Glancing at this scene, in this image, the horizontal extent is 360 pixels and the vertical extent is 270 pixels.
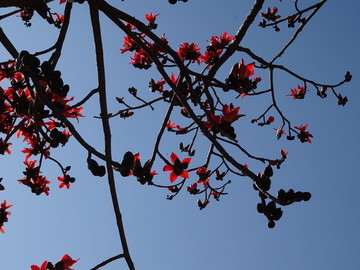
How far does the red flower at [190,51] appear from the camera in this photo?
9.21 feet

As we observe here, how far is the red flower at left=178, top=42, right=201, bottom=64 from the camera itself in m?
2.81

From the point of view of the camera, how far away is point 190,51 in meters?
2.82

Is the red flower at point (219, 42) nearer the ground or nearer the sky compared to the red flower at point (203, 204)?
nearer the sky

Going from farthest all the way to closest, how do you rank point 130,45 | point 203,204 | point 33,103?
1. point 203,204
2. point 130,45
3. point 33,103

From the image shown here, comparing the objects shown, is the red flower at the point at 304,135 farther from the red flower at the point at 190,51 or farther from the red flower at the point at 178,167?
the red flower at the point at 178,167

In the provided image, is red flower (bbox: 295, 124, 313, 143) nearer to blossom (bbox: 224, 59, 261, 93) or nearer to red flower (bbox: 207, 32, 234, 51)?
red flower (bbox: 207, 32, 234, 51)

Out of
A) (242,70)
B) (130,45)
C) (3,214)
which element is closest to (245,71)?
(242,70)

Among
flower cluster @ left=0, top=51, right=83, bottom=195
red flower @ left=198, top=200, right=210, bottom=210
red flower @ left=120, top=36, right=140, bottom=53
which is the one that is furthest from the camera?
red flower @ left=198, top=200, right=210, bottom=210

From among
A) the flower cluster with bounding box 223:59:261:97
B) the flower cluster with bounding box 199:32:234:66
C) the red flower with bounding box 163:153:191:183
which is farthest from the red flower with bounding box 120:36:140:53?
the red flower with bounding box 163:153:191:183

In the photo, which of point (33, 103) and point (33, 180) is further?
point (33, 180)

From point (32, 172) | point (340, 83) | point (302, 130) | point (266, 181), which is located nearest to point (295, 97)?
point (302, 130)

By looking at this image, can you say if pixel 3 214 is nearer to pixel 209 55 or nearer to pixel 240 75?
pixel 209 55

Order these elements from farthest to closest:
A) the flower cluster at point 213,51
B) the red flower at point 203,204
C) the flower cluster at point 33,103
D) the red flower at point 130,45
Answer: the red flower at point 203,204, the red flower at point 130,45, the flower cluster at point 213,51, the flower cluster at point 33,103

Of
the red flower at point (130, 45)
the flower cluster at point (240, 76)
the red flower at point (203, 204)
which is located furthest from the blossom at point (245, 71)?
the red flower at point (203, 204)
